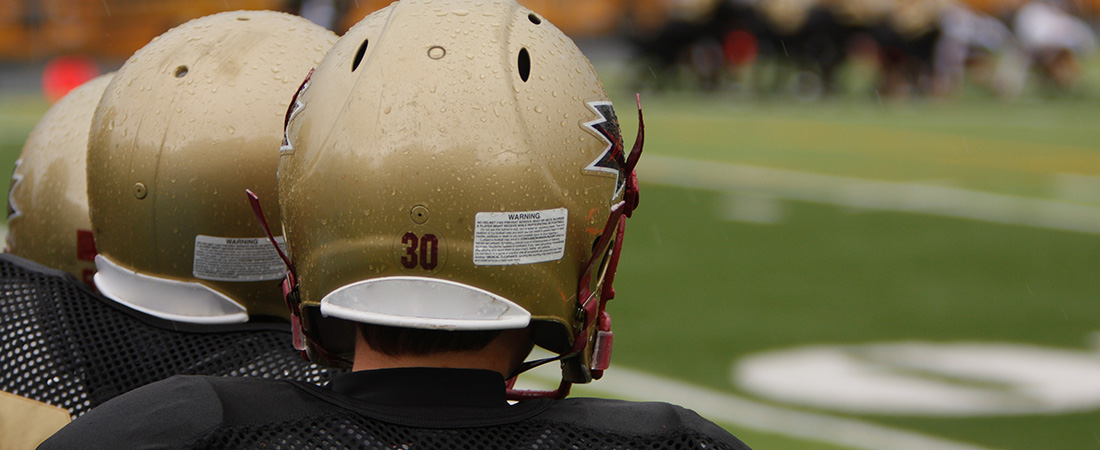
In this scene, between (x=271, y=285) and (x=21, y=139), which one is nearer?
(x=271, y=285)

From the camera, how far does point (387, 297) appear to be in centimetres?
162

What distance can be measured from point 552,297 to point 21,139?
1325 centimetres

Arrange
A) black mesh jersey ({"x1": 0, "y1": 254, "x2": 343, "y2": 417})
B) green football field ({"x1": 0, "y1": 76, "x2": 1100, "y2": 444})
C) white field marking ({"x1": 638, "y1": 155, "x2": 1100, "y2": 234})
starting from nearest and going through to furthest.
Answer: black mesh jersey ({"x1": 0, "y1": 254, "x2": 343, "y2": 417})
green football field ({"x1": 0, "y1": 76, "x2": 1100, "y2": 444})
white field marking ({"x1": 638, "y1": 155, "x2": 1100, "y2": 234})

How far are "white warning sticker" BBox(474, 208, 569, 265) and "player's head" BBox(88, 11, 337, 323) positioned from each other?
0.65 m

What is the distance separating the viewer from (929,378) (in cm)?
543

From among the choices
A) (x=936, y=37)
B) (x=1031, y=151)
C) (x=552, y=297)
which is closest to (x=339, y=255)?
(x=552, y=297)

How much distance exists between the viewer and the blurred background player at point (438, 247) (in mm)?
Result: 1501

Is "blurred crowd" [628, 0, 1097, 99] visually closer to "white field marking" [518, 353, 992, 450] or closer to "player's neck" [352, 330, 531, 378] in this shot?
"white field marking" [518, 353, 992, 450]

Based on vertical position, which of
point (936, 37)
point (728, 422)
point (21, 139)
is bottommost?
point (21, 139)

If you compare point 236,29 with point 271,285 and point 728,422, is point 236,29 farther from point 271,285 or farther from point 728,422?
point 728,422

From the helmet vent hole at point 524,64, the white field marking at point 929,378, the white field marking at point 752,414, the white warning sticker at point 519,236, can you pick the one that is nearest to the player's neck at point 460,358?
the white warning sticker at point 519,236

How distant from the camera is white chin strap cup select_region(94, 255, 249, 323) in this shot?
2.21 metres

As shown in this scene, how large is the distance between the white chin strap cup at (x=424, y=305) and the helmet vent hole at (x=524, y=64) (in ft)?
1.02

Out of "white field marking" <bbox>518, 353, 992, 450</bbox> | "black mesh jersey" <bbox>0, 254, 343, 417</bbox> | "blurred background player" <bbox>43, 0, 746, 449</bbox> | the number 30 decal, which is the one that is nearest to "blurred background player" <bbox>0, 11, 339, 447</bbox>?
"black mesh jersey" <bbox>0, 254, 343, 417</bbox>
